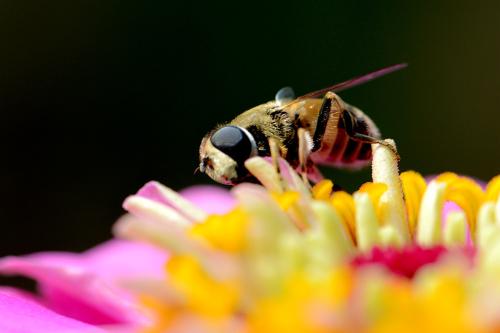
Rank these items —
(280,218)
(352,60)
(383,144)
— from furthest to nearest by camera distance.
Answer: (352,60) → (383,144) → (280,218)

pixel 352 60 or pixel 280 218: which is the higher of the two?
pixel 352 60

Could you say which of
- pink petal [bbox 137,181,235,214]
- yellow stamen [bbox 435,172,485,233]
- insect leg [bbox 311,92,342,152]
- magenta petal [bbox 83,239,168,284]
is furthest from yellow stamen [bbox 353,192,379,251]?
pink petal [bbox 137,181,235,214]

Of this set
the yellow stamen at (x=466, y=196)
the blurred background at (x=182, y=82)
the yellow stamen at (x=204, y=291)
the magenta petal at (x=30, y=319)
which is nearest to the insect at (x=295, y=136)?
the yellow stamen at (x=466, y=196)

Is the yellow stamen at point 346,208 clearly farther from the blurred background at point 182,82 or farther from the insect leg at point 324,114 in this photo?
the blurred background at point 182,82

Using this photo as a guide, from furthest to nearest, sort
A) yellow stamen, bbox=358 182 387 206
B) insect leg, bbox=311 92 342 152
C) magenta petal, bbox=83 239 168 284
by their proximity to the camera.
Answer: magenta petal, bbox=83 239 168 284
insect leg, bbox=311 92 342 152
yellow stamen, bbox=358 182 387 206

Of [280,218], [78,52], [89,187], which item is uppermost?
[78,52]

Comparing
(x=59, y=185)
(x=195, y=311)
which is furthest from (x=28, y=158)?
(x=195, y=311)

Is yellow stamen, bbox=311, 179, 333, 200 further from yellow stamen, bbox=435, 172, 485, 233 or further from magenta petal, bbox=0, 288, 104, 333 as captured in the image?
magenta petal, bbox=0, 288, 104, 333

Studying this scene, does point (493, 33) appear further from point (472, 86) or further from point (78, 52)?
point (78, 52)
